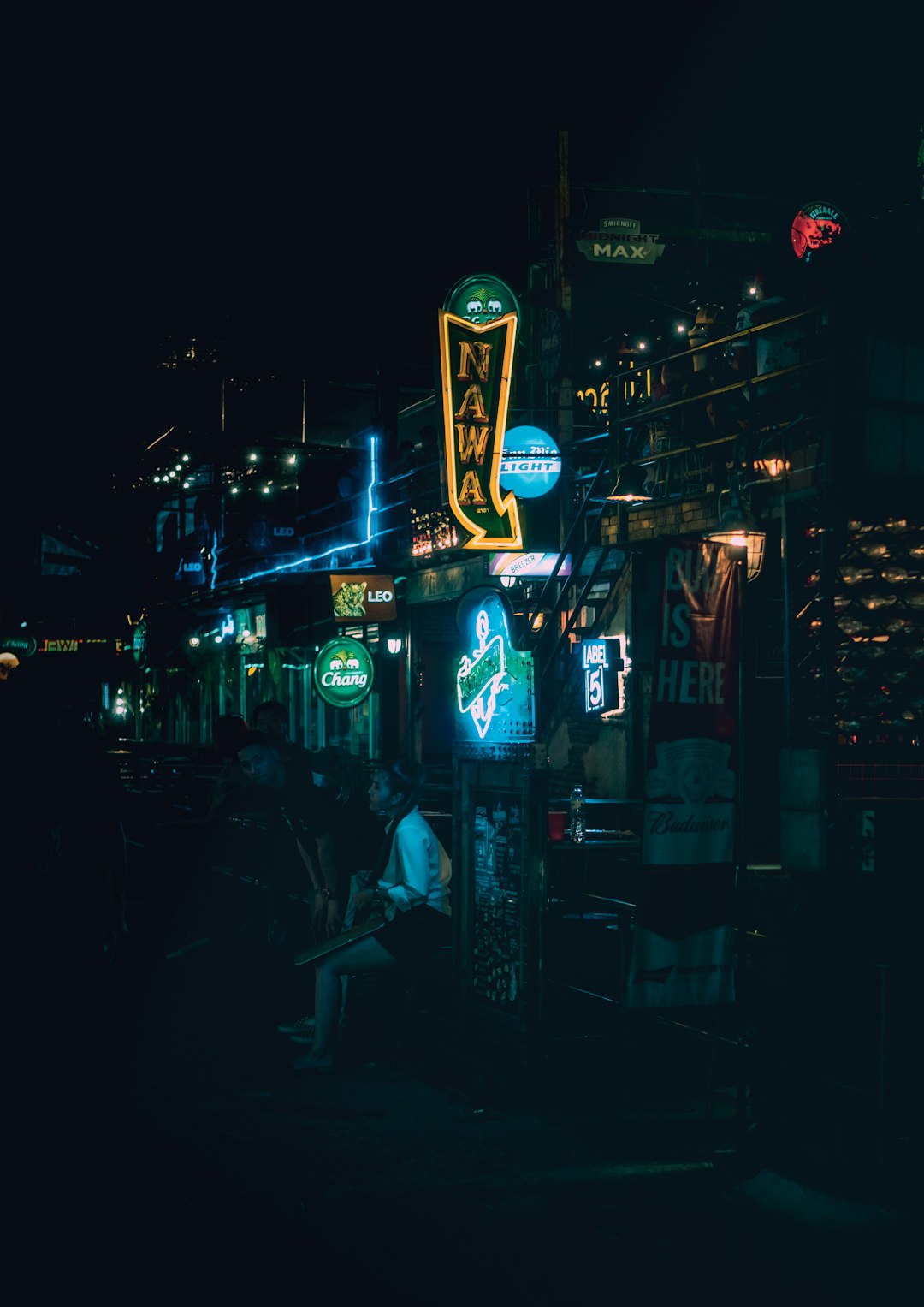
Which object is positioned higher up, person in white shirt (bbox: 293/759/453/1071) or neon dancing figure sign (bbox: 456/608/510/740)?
neon dancing figure sign (bbox: 456/608/510/740)

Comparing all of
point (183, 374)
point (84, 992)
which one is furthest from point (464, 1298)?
point (183, 374)

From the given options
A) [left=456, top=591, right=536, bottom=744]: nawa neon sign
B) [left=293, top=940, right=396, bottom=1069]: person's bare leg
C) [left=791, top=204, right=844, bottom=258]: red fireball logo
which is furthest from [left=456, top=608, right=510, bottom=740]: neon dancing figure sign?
[left=791, top=204, right=844, bottom=258]: red fireball logo

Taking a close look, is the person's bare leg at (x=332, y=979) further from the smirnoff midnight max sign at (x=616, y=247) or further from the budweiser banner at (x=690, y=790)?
the smirnoff midnight max sign at (x=616, y=247)

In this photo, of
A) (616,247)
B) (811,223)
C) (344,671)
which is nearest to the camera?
(811,223)

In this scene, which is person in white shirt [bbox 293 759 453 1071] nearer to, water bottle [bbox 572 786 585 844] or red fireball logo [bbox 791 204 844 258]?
water bottle [bbox 572 786 585 844]

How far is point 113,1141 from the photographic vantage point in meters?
6.44

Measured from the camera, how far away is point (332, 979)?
793 cm

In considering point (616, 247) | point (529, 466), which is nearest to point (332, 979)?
point (529, 466)

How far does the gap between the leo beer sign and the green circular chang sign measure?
4.08 ft

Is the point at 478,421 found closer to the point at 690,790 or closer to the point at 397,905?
the point at 397,905

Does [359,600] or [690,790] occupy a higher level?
[359,600]

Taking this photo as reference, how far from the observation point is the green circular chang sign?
20.6 meters

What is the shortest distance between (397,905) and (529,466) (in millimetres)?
8880

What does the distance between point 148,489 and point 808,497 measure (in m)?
32.0
